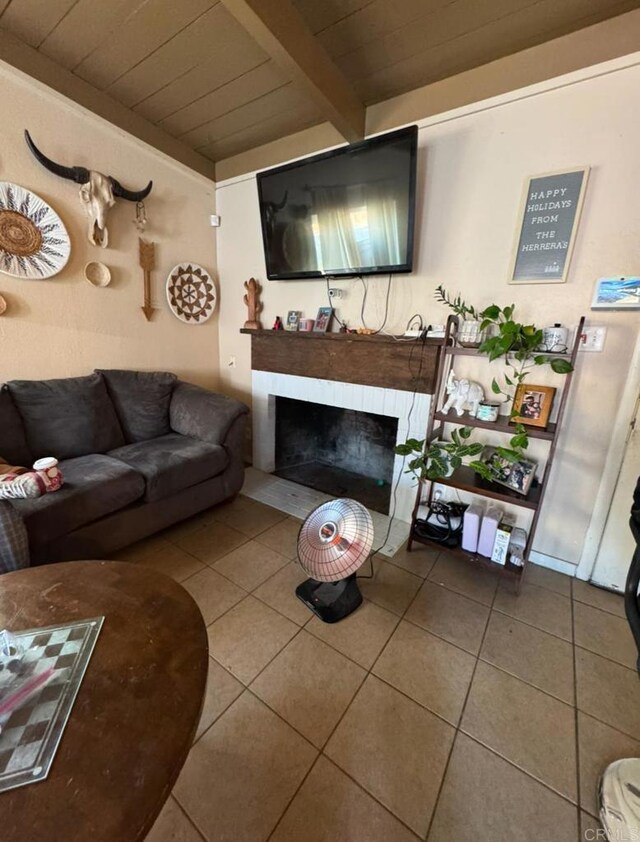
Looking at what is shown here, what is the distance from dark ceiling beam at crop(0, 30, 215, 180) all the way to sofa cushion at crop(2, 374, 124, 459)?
1.32 metres

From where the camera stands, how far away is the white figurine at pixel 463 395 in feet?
5.60

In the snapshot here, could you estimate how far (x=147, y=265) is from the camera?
7.73 feet

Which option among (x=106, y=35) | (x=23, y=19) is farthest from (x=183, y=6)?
(x=23, y=19)

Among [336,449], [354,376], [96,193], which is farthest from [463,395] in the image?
[96,193]

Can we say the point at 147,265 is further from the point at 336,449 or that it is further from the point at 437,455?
the point at 437,455

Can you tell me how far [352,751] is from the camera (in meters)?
1.00

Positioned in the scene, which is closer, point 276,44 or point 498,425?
point 276,44

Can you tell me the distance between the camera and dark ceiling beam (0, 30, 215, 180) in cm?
167

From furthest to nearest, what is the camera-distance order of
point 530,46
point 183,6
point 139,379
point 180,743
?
point 139,379 < point 530,46 < point 183,6 < point 180,743

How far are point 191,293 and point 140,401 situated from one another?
100 centimetres

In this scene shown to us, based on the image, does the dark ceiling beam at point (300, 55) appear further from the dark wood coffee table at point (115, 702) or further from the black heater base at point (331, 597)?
the black heater base at point (331, 597)

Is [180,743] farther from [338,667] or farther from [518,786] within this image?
[518,786]

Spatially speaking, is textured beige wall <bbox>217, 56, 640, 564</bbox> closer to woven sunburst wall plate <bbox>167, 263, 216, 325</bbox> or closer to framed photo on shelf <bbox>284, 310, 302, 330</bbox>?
framed photo on shelf <bbox>284, 310, 302, 330</bbox>

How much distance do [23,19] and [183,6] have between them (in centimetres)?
79
